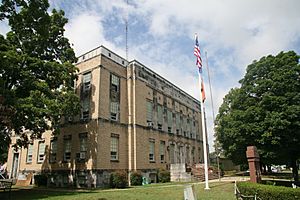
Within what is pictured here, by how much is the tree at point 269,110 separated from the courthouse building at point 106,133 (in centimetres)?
971

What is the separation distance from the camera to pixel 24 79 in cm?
1908

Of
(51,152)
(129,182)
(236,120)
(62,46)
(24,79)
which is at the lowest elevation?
(129,182)

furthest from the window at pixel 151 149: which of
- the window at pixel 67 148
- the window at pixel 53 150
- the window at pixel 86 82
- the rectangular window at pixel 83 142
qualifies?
the window at pixel 53 150

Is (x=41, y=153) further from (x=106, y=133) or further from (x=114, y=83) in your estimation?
(x=114, y=83)

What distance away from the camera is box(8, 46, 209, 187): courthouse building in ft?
78.0

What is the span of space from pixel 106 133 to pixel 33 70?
8.80 m

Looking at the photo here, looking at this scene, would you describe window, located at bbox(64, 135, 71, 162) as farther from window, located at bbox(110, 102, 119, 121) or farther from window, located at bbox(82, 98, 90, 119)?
window, located at bbox(110, 102, 119, 121)

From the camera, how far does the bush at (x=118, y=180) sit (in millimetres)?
22547

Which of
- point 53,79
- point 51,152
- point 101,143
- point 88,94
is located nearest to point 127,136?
point 101,143

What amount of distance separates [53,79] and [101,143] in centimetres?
737

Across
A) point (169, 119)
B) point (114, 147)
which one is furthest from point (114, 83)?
point (169, 119)

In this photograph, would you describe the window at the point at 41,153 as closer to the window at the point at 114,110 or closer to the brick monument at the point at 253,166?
the window at the point at 114,110

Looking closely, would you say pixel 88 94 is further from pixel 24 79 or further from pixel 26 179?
pixel 26 179

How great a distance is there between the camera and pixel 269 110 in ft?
73.3
